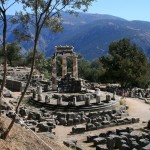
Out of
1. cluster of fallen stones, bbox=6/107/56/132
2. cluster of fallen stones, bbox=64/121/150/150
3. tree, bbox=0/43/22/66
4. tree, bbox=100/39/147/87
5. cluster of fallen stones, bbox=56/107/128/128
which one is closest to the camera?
cluster of fallen stones, bbox=64/121/150/150

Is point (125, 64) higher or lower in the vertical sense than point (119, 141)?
higher

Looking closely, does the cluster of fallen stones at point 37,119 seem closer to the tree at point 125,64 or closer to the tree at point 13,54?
the tree at point 125,64

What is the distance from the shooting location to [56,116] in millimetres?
Result: 32938

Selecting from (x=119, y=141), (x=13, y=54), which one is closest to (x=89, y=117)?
(x=119, y=141)

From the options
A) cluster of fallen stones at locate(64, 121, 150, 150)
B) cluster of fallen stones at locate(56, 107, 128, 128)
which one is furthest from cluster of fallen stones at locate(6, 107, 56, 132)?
cluster of fallen stones at locate(64, 121, 150, 150)

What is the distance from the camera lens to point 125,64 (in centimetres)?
5194

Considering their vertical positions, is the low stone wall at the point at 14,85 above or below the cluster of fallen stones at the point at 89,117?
above

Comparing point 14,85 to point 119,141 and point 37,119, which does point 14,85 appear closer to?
point 37,119

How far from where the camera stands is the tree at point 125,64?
5197cm

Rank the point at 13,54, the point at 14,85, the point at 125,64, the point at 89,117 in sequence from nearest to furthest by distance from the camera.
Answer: the point at 89,117
the point at 14,85
the point at 125,64
the point at 13,54

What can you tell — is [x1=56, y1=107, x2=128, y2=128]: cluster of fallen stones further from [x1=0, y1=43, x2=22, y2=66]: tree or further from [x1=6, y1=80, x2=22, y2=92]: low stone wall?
[x1=0, y1=43, x2=22, y2=66]: tree

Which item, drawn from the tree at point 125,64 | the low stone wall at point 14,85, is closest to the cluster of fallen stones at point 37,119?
the low stone wall at point 14,85

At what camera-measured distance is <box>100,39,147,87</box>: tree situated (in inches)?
2046

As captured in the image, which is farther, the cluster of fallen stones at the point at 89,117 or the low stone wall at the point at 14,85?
the low stone wall at the point at 14,85
